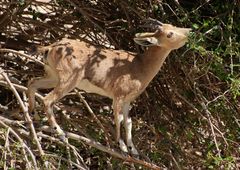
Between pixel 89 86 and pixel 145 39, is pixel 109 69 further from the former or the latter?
pixel 145 39

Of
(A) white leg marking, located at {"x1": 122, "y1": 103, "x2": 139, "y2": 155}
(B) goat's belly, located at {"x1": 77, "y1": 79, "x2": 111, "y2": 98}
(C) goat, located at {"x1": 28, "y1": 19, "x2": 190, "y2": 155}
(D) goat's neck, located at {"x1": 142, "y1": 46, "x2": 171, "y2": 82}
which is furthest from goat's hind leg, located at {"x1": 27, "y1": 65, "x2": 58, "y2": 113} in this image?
(D) goat's neck, located at {"x1": 142, "y1": 46, "x2": 171, "y2": 82}

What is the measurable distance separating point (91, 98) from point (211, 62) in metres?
1.71

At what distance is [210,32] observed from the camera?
5156 millimetres

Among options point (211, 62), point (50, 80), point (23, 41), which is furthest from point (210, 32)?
point (23, 41)

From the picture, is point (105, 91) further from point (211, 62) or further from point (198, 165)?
point (198, 165)

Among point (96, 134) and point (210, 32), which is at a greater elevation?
point (210, 32)

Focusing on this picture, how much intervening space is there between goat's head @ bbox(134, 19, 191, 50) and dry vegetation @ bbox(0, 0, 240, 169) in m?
0.11

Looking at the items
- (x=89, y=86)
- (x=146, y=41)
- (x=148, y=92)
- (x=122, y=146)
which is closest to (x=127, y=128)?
(x=122, y=146)

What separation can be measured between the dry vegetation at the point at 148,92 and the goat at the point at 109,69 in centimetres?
13

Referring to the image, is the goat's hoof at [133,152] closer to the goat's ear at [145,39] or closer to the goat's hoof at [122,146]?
the goat's hoof at [122,146]

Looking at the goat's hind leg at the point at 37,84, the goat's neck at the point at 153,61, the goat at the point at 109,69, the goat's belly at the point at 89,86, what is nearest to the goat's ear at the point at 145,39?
the goat at the point at 109,69

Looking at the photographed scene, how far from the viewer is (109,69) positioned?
4988mm

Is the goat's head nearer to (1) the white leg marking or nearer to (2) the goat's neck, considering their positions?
(2) the goat's neck

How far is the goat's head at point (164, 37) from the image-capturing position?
192 inches
